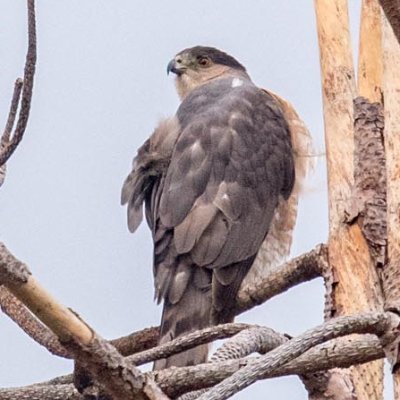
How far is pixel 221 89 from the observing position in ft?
22.5

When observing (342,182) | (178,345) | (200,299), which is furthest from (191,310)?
(178,345)

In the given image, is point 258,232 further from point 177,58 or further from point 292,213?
point 177,58

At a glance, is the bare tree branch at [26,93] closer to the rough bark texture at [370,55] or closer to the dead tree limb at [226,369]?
the dead tree limb at [226,369]

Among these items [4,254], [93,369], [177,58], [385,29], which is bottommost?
[93,369]

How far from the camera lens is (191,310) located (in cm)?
559

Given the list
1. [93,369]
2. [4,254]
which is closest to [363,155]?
[93,369]

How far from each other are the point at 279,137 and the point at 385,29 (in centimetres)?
252

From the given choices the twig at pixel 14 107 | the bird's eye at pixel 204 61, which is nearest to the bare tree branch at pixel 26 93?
the twig at pixel 14 107

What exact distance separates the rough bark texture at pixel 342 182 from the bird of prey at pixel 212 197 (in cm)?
123

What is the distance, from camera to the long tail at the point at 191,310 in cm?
539

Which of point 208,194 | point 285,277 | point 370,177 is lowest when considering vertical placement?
point 285,277

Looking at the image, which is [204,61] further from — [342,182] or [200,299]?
[342,182]

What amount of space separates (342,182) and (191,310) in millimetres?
1448

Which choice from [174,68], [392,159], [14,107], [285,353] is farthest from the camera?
[174,68]
